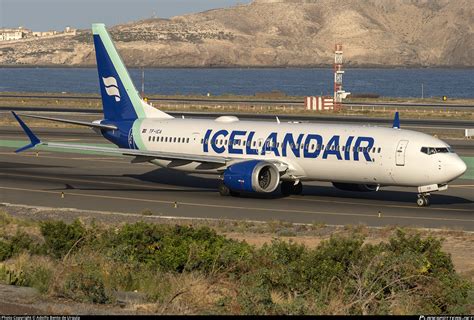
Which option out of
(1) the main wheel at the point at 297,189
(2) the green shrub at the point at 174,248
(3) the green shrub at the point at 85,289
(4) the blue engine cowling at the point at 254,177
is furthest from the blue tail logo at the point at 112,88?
(3) the green shrub at the point at 85,289

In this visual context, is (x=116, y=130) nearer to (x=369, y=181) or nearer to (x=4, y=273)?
(x=369, y=181)

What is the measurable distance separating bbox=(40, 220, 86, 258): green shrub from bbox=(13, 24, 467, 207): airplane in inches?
664

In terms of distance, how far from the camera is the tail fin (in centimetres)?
5612

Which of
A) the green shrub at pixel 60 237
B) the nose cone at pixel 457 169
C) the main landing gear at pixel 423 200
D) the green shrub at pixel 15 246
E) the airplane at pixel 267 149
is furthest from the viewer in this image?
the main landing gear at pixel 423 200

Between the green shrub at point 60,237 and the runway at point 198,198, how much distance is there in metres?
12.6

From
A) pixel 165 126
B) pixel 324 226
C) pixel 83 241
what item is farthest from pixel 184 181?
pixel 83 241

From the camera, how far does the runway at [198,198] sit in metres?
44.3

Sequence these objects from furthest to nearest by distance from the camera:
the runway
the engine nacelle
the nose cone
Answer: the engine nacelle
the nose cone
the runway

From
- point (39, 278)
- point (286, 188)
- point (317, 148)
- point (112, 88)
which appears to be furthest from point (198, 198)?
point (39, 278)

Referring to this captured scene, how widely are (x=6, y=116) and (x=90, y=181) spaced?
55914mm

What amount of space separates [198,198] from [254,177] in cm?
350

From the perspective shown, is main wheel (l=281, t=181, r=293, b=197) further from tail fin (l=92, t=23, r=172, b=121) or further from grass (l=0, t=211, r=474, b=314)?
grass (l=0, t=211, r=474, b=314)

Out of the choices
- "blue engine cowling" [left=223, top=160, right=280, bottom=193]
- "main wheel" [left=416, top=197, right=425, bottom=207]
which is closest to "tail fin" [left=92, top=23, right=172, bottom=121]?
"blue engine cowling" [left=223, top=160, right=280, bottom=193]

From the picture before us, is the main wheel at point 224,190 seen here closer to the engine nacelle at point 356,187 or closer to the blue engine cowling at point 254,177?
the blue engine cowling at point 254,177
